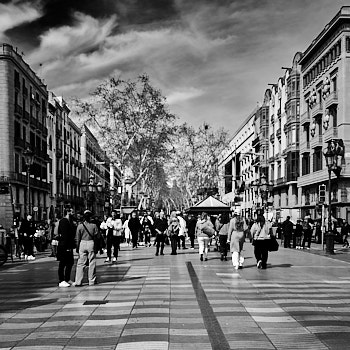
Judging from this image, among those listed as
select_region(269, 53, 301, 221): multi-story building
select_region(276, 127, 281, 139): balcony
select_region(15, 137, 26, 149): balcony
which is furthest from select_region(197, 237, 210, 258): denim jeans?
select_region(276, 127, 281, 139): balcony

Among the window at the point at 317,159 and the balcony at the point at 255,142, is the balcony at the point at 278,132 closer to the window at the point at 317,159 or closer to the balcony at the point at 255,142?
the balcony at the point at 255,142

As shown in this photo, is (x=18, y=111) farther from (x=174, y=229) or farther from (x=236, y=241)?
(x=236, y=241)

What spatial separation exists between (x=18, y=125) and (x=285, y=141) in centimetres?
2790

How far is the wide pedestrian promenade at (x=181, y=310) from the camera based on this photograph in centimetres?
688

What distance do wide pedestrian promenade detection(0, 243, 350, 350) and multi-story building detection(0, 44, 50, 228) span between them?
30096 millimetres

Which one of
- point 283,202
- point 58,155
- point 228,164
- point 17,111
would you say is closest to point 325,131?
point 283,202

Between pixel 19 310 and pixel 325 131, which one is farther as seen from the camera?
pixel 325 131

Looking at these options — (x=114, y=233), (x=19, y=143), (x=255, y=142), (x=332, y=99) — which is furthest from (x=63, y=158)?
(x=114, y=233)

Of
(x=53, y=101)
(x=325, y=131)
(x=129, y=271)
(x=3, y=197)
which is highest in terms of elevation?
(x=53, y=101)

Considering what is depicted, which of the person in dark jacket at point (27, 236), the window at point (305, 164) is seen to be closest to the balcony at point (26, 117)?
the window at point (305, 164)

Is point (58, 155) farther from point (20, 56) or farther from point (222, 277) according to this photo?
point (222, 277)

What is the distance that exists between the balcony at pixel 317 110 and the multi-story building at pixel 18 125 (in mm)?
24635

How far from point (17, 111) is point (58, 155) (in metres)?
22.4

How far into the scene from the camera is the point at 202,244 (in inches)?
747
